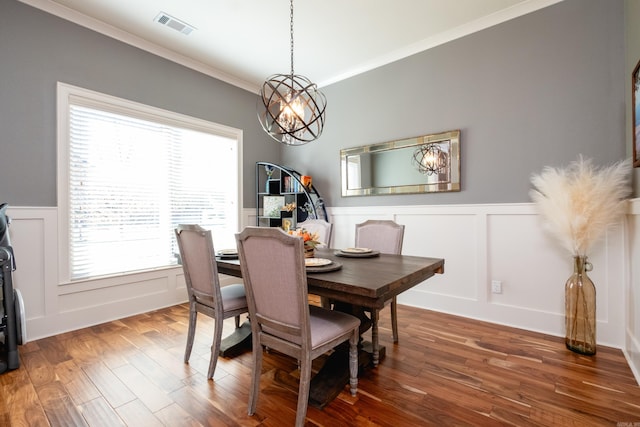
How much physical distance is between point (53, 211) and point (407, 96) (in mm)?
3616

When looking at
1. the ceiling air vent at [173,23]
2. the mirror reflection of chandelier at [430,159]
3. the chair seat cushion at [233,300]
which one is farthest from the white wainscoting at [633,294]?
the ceiling air vent at [173,23]

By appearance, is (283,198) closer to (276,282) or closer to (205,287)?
(205,287)

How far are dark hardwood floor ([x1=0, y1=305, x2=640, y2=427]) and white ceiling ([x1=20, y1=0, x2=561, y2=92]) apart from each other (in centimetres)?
286

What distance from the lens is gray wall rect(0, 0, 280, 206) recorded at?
2.37 m

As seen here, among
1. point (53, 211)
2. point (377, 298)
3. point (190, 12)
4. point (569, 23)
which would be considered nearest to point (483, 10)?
point (569, 23)

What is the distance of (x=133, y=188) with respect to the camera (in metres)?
3.11

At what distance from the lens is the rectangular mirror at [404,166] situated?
3010 mm

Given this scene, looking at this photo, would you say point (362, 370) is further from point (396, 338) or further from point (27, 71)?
point (27, 71)

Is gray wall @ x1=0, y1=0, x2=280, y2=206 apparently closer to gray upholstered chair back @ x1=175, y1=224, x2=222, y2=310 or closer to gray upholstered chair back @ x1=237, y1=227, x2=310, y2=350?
gray upholstered chair back @ x1=175, y1=224, x2=222, y2=310

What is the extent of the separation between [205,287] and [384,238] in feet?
4.85

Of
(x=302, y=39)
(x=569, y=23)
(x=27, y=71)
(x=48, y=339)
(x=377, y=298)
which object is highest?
(x=302, y=39)

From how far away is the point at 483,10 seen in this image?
8.79ft

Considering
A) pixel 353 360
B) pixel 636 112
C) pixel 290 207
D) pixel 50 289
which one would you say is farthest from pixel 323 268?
pixel 50 289

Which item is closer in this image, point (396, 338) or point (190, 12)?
point (396, 338)
